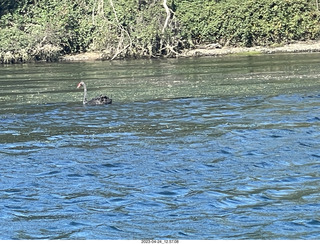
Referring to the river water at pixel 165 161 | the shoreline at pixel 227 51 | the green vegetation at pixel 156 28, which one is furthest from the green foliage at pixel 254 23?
the river water at pixel 165 161

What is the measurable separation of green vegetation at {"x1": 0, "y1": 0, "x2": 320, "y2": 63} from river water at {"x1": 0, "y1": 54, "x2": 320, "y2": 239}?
13.9 m

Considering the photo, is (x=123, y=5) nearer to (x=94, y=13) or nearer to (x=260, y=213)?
(x=94, y=13)

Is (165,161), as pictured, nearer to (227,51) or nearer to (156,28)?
(156,28)

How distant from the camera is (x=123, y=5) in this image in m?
44.1

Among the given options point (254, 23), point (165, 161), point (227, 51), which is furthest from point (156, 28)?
point (165, 161)

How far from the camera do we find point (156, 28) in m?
40.8

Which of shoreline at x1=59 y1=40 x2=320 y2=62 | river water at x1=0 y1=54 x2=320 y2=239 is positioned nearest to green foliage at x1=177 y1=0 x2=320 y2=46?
shoreline at x1=59 y1=40 x2=320 y2=62

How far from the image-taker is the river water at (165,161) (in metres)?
10.3

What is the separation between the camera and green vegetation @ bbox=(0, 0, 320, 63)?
4119cm

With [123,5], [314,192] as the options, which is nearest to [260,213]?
[314,192]

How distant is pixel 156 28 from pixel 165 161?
1070 inches

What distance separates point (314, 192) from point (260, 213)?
1.41m

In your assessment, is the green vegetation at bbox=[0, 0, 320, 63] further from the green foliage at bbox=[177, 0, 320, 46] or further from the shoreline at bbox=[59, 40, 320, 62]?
the shoreline at bbox=[59, 40, 320, 62]

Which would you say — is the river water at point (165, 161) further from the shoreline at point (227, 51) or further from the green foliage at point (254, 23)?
the green foliage at point (254, 23)
